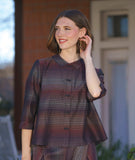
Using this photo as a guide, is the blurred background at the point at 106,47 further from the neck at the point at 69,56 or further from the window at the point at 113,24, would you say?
the neck at the point at 69,56

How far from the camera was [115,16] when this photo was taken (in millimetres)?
5875

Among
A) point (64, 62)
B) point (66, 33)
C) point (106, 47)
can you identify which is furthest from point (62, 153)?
point (106, 47)

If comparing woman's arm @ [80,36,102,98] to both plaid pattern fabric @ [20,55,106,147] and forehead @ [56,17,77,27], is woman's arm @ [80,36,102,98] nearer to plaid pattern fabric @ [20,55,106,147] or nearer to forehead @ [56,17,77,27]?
plaid pattern fabric @ [20,55,106,147]

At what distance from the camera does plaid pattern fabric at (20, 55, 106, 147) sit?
84.7 inches

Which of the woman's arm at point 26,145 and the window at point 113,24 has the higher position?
the window at point 113,24

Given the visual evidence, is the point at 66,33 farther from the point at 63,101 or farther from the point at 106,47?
the point at 106,47

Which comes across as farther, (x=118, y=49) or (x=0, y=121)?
(x=118, y=49)

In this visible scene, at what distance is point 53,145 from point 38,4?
4184mm

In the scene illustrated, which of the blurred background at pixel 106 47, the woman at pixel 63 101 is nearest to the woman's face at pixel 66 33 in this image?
the woman at pixel 63 101

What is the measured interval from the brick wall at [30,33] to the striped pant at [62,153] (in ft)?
12.3

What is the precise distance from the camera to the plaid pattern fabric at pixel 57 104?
2150mm

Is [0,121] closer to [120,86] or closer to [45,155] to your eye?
[120,86]

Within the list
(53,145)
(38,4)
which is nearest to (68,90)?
(53,145)

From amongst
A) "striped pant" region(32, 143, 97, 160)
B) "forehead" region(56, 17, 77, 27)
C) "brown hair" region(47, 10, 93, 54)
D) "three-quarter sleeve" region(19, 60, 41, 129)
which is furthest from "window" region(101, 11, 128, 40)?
"striped pant" region(32, 143, 97, 160)
